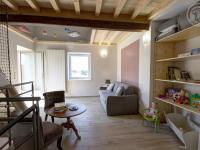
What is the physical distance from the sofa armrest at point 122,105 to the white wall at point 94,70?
2625 millimetres

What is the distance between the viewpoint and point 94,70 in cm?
616

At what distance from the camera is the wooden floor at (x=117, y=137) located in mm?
2256

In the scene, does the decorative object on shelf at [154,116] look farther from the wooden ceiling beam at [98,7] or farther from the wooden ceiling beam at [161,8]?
the wooden ceiling beam at [98,7]

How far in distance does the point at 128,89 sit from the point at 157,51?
1.31 metres

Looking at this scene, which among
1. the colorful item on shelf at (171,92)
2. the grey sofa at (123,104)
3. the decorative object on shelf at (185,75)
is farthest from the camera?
the grey sofa at (123,104)

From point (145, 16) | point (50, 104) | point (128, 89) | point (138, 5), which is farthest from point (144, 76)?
point (50, 104)

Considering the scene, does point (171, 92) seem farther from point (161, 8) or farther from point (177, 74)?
point (161, 8)

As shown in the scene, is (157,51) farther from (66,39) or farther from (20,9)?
(66,39)

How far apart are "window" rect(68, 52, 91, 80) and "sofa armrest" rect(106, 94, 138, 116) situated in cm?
277

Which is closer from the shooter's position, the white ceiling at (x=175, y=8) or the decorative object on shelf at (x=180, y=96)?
the white ceiling at (x=175, y=8)

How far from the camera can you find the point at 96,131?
9.17 ft

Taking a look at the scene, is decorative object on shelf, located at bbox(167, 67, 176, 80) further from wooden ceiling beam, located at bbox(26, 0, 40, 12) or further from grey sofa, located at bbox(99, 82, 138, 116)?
wooden ceiling beam, located at bbox(26, 0, 40, 12)

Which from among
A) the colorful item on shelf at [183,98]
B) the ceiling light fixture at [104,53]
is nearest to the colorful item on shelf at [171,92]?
the colorful item on shelf at [183,98]

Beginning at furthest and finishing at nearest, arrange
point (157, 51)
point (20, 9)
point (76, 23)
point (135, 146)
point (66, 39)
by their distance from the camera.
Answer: point (66, 39), point (157, 51), point (76, 23), point (20, 9), point (135, 146)
